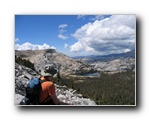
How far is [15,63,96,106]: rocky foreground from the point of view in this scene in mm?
6254

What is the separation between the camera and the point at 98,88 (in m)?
6.30

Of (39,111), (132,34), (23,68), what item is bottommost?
(39,111)

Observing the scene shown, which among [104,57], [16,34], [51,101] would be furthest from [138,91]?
[16,34]

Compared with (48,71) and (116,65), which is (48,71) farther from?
(116,65)

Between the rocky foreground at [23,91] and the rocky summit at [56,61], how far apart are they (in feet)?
0.41

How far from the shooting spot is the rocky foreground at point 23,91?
6.25 meters

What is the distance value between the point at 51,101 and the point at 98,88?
584mm

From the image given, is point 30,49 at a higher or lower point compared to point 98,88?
higher

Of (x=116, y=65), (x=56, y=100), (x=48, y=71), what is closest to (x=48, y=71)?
(x=48, y=71)

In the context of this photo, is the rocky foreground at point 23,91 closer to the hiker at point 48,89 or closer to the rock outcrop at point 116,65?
the hiker at point 48,89

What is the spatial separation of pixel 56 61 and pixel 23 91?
531 mm

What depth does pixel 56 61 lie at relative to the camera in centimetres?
632

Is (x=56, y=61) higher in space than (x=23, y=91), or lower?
higher
